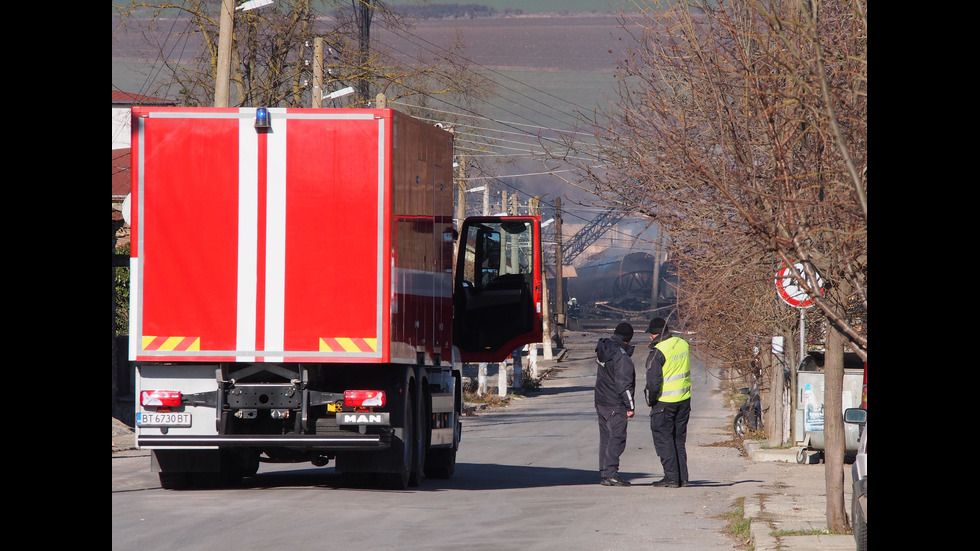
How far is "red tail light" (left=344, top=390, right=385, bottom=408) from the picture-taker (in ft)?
37.0

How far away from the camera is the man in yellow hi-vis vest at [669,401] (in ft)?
43.5

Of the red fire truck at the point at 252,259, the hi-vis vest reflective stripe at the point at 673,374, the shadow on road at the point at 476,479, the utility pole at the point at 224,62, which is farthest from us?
the utility pole at the point at 224,62

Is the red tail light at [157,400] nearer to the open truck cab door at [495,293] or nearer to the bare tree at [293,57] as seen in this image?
the open truck cab door at [495,293]

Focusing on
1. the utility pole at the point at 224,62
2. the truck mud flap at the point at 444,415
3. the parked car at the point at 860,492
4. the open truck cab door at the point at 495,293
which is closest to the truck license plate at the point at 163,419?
the truck mud flap at the point at 444,415

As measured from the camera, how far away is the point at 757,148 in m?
9.36

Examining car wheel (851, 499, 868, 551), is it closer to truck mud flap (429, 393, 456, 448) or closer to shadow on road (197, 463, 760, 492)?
shadow on road (197, 463, 760, 492)

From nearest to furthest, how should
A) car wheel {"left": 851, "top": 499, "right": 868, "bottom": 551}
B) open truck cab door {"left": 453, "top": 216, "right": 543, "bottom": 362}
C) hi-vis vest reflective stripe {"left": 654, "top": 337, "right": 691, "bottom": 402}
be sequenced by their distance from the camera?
1. car wheel {"left": 851, "top": 499, "right": 868, "bottom": 551}
2. hi-vis vest reflective stripe {"left": 654, "top": 337, "right": 691, "bottom": 402}
3. open truck cab door {"left": 453, "top": 216, "right": 543, "bottom": 362}

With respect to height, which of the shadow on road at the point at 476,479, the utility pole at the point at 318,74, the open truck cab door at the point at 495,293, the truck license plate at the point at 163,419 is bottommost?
the shadow on road at the point at 476,479

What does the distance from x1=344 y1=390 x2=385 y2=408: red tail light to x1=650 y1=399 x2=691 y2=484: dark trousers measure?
10.9ft

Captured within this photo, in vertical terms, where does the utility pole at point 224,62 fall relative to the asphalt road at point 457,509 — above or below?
above

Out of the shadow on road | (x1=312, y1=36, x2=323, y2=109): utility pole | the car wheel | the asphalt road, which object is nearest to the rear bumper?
the asphalt road

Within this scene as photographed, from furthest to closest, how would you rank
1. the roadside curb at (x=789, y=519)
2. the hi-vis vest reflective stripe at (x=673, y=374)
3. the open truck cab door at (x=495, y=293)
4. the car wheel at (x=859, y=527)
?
the open truck cab door at (x=495, y=293)
the hi-vis vest reflective stripe at (x=673, y=374)
the roadside curb at (x=789, y=519)
the car wheel at (x=859, y=527)

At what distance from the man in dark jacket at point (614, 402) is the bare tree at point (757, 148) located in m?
1.22
